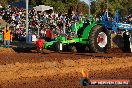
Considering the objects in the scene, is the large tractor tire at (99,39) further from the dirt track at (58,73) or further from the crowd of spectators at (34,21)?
the crowd of spectators at (34,21)

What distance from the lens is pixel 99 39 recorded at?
1702cm

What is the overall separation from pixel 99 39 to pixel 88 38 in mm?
670

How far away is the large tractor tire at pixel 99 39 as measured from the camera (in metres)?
16.5

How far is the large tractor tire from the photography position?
648 inches

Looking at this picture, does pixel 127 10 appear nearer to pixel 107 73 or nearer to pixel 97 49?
pixel 97 49

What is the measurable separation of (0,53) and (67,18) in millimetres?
12289

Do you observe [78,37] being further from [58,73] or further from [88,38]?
[58,73]

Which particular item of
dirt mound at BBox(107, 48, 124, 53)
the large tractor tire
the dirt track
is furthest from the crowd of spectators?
the dirt track

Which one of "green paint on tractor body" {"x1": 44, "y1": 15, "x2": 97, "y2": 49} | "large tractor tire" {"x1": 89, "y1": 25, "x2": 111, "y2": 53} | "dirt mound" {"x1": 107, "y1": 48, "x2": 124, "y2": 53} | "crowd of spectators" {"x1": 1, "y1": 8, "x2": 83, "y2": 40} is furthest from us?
"crowd of spectators" {"x1": 1, "y1": 8, "x2": 83, "y2": 40}

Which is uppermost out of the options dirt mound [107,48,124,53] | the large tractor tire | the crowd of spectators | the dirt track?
the crowd of spectators

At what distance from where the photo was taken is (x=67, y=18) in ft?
95.9

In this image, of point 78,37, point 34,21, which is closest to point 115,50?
point 78,37

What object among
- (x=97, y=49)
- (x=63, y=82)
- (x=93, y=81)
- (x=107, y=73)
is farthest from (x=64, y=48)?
(x=93, y=81)

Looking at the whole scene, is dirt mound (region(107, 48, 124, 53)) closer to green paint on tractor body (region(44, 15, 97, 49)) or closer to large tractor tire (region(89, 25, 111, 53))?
large tractor tire (region(89, 25, 111, 53))
